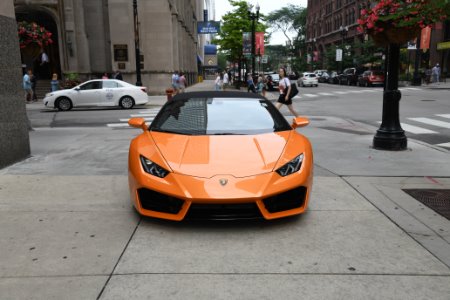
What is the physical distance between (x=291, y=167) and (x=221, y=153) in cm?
76

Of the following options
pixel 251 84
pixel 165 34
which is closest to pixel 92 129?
pixel 251 84

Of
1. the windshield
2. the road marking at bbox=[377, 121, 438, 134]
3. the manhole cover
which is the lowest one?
the road marking at bbox=[377, 121, 438, 134]

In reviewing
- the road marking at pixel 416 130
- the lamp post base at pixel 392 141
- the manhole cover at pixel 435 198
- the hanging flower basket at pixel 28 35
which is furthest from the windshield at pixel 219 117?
the hanging flower basket at pixel 28 35

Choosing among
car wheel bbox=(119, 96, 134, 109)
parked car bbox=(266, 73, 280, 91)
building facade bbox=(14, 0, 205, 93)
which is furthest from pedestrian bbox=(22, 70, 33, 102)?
parked car bbox=(266, 73, 280, 91)

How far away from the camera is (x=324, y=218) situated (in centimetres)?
481

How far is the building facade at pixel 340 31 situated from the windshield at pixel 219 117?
4599 cm

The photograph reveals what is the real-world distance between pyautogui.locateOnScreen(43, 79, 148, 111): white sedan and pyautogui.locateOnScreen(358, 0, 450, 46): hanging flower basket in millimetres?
13890

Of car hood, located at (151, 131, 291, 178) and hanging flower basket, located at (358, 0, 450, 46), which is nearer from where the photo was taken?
car hood, located at (151, 131, 291, 178)

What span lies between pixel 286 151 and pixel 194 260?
168 centimetres

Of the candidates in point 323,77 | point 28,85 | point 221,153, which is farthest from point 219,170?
point 323,77

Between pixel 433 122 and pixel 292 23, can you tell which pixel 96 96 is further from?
pixel 292 23

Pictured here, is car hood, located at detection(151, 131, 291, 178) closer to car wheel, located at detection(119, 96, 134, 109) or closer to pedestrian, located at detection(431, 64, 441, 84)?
car wheel, located at detection(119, 96, 134, 109)

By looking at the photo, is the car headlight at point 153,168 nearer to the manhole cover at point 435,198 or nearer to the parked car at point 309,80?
the manhole cover at point 435,198

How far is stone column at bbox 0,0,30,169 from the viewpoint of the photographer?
24.3ft
